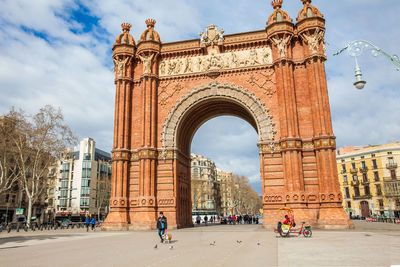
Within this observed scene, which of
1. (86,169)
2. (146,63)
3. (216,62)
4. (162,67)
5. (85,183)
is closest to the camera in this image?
(216,62)

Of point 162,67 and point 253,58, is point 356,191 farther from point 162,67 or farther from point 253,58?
point 162,67

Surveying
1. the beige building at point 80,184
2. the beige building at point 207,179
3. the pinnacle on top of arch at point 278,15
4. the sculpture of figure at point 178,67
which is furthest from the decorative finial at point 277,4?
the beige building at point 207,179

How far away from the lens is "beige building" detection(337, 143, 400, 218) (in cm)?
5944

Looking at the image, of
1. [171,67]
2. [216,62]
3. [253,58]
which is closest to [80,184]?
[171,67]

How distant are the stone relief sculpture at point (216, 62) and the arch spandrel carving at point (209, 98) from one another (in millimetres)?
2007

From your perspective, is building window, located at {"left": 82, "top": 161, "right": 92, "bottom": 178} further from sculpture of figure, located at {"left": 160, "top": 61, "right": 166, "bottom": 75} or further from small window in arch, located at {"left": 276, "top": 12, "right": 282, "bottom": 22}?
small window in arch, located at {"left": 276, "top": 12, "right": 282, "bottom": 22}

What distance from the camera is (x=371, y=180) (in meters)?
64.6

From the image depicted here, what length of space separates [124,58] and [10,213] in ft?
129

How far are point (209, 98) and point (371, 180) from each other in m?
50.7

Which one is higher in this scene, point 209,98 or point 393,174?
point 209,98

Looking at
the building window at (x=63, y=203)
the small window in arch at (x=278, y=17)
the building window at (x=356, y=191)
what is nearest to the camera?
the small window in arch at (x=278, y=17)

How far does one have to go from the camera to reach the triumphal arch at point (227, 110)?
2536 centimetres

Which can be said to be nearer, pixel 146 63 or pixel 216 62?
pixel 216 62

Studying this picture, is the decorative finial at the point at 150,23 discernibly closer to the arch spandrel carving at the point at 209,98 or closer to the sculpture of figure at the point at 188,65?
the sculpture of figure at the point at 188,65
